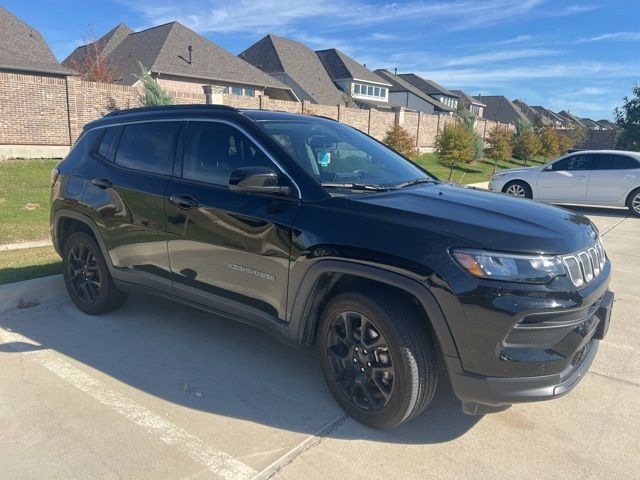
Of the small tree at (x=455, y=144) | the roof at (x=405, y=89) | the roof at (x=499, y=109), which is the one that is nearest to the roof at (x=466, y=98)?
the roof at (x=499, y=109)

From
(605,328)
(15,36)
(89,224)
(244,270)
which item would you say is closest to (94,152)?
(89,224)

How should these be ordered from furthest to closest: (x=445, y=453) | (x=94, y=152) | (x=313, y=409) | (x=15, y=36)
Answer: (x=15, y=36) < (x=94, y=152) < (x=313, y=409) < (x=445, y=453)

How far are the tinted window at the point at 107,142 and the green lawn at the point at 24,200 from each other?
4.47 m

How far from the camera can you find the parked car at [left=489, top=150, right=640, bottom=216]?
12133 mm

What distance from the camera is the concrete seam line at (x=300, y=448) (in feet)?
8.55

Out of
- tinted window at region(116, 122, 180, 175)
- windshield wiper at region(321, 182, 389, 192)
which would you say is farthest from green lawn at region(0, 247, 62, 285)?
windshield wiper at region(321, 182, 389, 192)

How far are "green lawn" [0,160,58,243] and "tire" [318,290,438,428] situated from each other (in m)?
6.92

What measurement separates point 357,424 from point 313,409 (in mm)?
311

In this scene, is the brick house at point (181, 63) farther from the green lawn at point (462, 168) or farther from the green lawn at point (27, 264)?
the green lawn at point (27, 264)

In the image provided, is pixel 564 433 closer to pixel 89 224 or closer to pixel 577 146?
pixel 89 224

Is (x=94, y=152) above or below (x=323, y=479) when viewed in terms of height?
above

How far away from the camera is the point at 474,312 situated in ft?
8.25

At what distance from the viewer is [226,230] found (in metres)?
3.45

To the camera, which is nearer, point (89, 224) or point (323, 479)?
point (323, 479)
